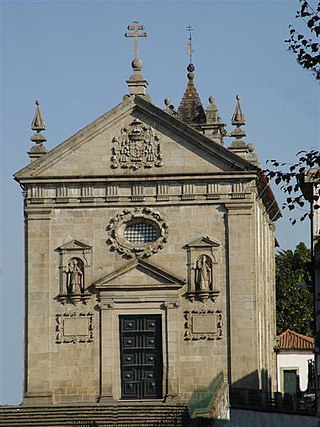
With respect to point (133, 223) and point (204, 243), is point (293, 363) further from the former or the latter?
point (133, 223)

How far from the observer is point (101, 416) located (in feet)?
142

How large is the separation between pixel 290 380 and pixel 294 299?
17.9 meters

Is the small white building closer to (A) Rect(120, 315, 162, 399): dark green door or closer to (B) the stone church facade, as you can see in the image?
(B) the stone church facade

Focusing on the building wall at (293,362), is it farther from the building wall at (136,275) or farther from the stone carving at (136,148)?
the stone carving at (136,148)

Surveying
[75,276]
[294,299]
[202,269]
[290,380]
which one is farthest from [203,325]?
[294,299]

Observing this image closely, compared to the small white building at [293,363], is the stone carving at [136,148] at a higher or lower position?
higher

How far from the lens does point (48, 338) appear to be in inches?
2025

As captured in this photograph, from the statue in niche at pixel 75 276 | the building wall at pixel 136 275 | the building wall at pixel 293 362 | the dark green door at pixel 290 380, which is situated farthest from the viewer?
the dark green door at pixel 290 380

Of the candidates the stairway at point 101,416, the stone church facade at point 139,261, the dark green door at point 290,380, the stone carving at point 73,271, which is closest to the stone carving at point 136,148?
the stone church facade at point 139,261

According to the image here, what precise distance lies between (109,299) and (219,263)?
3.85 metres

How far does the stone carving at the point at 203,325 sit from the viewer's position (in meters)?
51.0

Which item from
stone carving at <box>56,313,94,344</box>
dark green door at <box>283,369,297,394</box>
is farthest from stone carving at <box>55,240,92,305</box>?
dark green door at <box>283,369,297,394</box>

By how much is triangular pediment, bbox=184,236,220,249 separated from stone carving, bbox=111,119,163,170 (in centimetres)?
Answer: 287

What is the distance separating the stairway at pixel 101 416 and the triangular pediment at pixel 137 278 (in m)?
5.69
